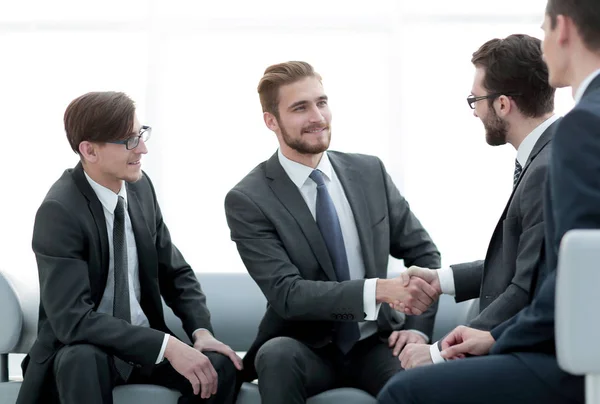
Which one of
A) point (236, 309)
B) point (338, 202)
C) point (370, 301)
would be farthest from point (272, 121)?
point (370, 301)

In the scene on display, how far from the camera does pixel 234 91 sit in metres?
5.80

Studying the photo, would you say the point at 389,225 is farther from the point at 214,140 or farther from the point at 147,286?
the point at 214,140

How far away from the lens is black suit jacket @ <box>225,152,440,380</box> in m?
3.19

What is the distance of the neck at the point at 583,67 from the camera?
2164 millimetres

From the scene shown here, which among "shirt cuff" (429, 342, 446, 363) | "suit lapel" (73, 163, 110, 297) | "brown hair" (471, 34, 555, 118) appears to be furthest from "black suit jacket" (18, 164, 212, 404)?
"brown hair" (471, 34, 555, 118)

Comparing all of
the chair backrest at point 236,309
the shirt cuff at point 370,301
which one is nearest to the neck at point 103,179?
the chair backrest at point 236,309

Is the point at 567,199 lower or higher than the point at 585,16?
lower

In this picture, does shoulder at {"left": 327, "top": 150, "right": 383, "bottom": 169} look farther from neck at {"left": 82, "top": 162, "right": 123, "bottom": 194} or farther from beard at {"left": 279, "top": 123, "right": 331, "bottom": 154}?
neck at {"left": 82, "top": 162, "right": 123, "bottom": 194}

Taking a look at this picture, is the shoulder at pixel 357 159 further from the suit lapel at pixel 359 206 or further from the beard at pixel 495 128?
the beard at pixel 495 128

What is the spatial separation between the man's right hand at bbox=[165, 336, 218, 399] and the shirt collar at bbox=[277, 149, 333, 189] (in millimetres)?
788

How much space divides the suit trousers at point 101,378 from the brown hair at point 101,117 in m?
0.80

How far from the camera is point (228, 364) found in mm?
3230

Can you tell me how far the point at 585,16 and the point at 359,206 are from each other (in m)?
1.48

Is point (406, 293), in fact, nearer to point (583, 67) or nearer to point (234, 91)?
point (583, 67)
